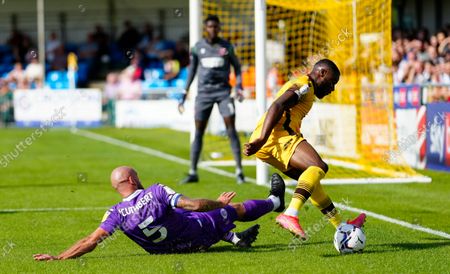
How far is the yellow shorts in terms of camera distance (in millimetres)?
9477

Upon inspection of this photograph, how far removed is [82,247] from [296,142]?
2.17 meters

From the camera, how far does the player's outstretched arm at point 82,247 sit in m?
8.59

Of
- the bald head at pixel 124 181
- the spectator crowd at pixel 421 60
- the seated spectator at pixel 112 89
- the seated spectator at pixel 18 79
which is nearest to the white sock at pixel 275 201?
the bald head at pixel 124 181

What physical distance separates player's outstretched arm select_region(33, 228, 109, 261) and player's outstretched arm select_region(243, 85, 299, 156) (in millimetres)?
1440

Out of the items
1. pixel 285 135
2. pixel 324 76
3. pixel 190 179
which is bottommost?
pixel 190 179

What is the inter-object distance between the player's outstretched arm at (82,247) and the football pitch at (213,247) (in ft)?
0.22

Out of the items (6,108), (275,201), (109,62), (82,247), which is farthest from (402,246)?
(109,62)

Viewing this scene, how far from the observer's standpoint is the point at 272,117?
9.11 meters

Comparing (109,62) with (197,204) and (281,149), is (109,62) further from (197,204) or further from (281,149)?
(197,204)

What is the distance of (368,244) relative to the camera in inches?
375

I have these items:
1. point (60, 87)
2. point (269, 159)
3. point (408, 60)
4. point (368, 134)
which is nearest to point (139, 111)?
point (60, 87)

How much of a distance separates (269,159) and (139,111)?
26.2 meters

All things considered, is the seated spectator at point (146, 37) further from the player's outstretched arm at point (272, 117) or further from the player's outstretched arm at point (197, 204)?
the player's outstretched arm at point (197, 204)

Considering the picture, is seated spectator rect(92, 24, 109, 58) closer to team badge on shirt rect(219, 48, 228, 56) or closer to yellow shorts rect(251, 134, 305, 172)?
team badge on shirt rect(219, 48, 228, 56)
